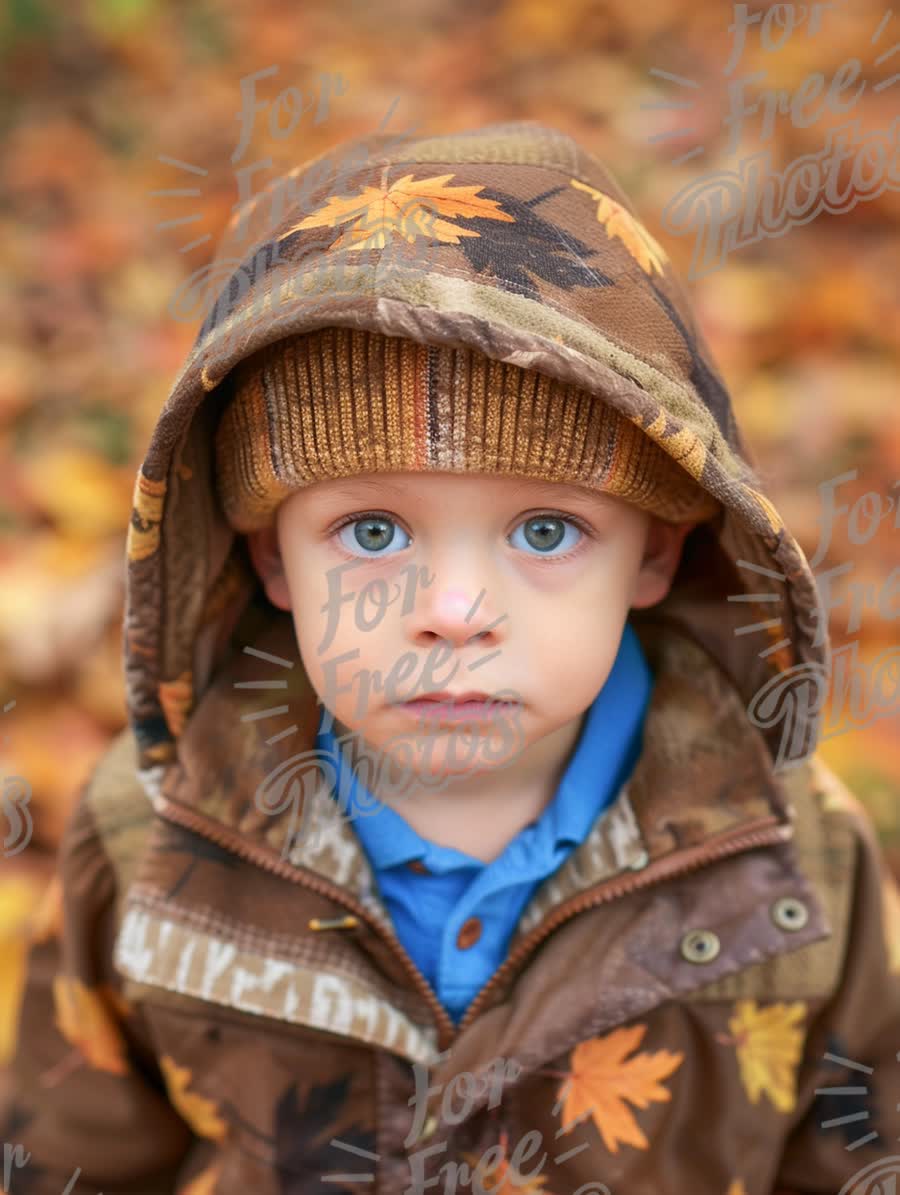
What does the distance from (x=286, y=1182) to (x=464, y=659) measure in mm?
552

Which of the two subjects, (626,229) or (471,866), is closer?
(626,229)

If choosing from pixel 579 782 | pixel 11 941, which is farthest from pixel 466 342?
pixel 11 941

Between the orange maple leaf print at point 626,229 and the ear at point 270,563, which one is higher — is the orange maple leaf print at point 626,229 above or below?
above

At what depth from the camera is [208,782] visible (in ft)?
3.38

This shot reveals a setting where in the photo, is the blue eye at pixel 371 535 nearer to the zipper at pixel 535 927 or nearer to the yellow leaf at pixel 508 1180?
the zipper at pixel 535 927

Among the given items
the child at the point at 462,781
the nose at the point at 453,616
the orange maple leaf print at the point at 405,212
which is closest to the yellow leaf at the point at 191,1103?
the child at the point at 462,781

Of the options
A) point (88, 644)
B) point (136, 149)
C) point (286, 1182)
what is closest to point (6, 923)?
point (88, 644)

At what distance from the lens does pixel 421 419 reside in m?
0.81

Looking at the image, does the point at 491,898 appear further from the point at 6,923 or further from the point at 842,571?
the point at 842,571

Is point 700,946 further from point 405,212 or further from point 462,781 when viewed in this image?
point 405,212

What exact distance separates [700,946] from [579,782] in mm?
163

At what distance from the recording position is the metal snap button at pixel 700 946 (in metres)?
0.99

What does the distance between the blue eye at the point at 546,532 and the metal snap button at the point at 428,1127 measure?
493 millimetres

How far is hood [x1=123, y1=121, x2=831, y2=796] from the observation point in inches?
30.9
